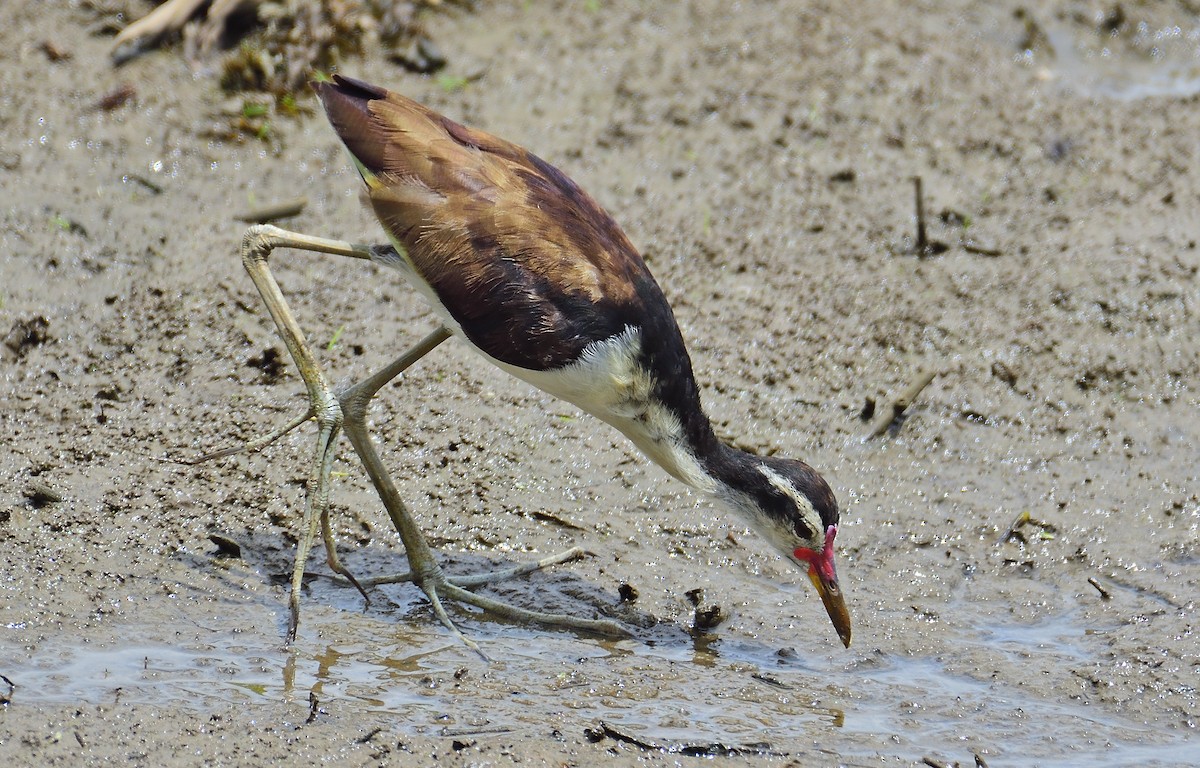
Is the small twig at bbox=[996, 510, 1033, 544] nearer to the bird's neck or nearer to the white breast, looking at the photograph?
the bird's neck

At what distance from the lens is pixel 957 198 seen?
7871 millimetres

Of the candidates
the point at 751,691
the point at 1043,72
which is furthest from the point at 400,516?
the point at 1043,72

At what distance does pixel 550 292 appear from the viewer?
490 centimetres

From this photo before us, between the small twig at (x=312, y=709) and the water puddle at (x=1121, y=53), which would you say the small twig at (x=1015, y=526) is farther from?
the water puddle at (x=1121, y=53)

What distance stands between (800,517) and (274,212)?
361cm

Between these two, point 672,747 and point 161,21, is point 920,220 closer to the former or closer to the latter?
point 672,747

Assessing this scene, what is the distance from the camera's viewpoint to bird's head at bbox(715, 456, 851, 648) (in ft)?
16.6

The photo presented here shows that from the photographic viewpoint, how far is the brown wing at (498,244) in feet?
16.1

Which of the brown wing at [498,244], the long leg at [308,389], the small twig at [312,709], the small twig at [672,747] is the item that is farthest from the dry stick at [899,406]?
the small twig at [312,709]

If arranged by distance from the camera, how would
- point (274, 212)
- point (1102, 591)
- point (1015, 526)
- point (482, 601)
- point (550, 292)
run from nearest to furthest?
1. point (550, 292)
2. point (482, 601)
3. point (1102, 591)
4. point (1015, 526)
5. point (274, 212)

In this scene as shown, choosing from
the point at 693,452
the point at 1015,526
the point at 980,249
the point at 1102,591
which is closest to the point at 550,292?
the point at 693,452

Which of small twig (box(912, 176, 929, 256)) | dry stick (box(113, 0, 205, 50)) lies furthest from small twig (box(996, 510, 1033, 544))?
dry stick (box(113, 0, 205, 50))

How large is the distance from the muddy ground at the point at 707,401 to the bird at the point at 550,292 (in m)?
0.52

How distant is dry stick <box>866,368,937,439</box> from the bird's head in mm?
1343
